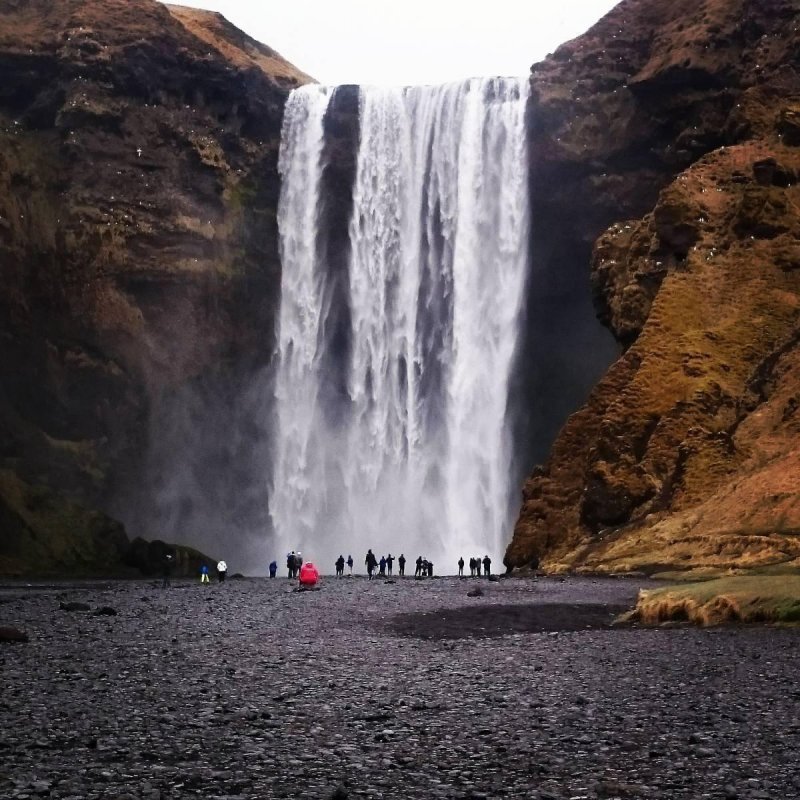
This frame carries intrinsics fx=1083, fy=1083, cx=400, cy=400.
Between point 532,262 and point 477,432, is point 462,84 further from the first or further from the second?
point 477,432

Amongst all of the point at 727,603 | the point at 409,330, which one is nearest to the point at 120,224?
the point at 409,330

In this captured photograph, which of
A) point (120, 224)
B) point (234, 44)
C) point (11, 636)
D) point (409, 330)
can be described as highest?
point (234, 44)

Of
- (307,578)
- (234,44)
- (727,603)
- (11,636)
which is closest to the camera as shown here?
(11,636)

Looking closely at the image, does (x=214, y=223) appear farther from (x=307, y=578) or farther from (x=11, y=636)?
(x=11, y=636)

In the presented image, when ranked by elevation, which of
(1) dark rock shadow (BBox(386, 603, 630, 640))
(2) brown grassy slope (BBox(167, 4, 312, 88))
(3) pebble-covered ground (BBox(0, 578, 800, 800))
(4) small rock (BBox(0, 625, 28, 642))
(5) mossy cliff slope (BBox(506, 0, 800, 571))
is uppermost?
(2) brown grassy slope (BBox(167, 4, 312, 88))

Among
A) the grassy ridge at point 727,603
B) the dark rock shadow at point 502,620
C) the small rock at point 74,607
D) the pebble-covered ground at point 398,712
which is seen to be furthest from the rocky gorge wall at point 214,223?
the pebble-covered ground at point 398,712

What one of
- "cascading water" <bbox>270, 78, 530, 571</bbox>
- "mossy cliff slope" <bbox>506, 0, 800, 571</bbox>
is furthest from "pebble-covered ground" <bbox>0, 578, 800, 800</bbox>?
"cascading water" <bbox>270, 78, 530, 571</bbox>

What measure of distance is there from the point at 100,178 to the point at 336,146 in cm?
1525

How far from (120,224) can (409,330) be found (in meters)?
19.0

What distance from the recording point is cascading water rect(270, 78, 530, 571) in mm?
63781

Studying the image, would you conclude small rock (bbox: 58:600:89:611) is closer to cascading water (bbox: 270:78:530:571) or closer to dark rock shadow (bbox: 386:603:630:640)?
dark rock shadow (bbox: 386:603:630:640)

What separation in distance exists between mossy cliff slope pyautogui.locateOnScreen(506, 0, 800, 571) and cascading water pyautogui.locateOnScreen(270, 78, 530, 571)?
4.68 meters

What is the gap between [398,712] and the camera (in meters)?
10.2

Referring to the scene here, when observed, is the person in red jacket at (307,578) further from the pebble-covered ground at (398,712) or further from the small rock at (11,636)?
the small rock at (11,636)
